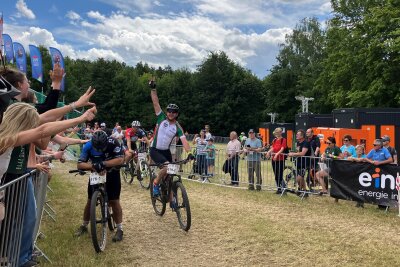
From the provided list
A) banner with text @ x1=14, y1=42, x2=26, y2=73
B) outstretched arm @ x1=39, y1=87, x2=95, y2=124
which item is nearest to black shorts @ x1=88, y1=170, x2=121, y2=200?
outstretched arm @ x1=39, y1=87, x2=95, y2=124

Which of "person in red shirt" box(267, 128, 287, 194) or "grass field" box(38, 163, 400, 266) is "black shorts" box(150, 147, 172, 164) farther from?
"person in red shirt" box(267, 128, 287, 194)

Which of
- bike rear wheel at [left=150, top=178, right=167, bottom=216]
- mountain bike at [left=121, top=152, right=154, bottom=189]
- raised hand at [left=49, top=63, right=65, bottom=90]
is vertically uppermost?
raised hand at [left=49, top=63, right=65, bottom=90]

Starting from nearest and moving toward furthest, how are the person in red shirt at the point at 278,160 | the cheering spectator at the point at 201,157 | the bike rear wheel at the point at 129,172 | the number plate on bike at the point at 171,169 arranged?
the number plate on bike at the point at 171,169, the person in red shirt at the point at 278,160, the bike rear wheel at the point at 129,172, the cheering spectator at the point at 201,157

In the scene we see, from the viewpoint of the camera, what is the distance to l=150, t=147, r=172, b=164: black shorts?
301 inches

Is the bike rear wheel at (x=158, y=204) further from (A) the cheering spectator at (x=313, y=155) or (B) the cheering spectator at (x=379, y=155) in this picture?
(B) the cheering spectator at (x=379, y=155)

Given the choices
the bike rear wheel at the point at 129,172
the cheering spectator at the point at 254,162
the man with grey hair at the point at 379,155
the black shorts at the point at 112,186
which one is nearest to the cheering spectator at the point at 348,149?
the man with grey hair at the point at 379,155

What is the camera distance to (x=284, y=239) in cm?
663

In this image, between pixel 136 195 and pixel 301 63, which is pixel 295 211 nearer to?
pixel 136 195

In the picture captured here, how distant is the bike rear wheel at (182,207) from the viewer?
273 inches

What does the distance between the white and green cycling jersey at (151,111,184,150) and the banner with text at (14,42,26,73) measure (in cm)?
2072

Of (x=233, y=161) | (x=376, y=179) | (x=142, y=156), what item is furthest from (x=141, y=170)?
(x=376, y=179)

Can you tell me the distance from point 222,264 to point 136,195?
5.36m

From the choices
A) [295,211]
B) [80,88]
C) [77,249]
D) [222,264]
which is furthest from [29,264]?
[80,88]

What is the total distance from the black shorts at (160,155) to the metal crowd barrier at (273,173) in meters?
4.32
